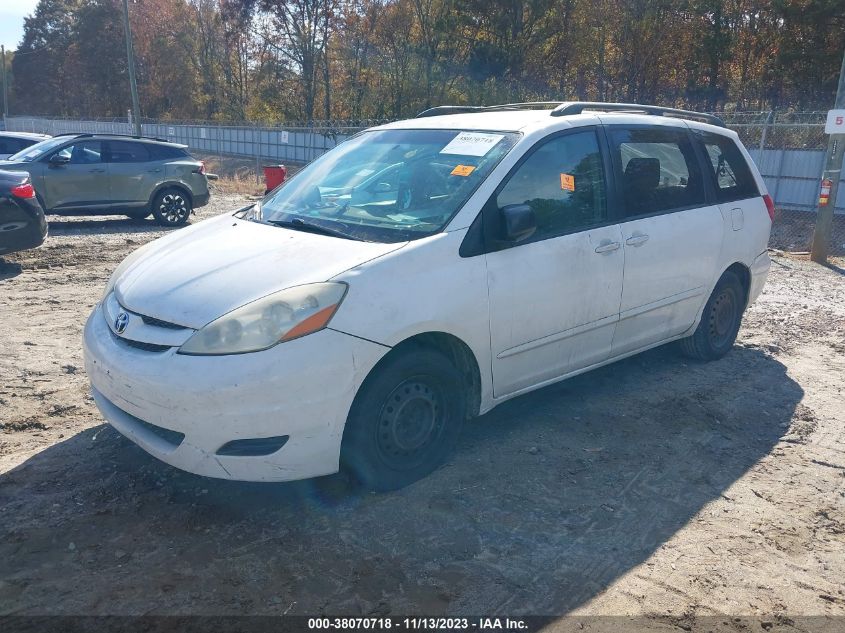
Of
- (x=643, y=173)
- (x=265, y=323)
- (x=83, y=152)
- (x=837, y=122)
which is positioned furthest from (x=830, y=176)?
(x=83, y=152)

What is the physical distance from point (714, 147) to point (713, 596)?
3826mm

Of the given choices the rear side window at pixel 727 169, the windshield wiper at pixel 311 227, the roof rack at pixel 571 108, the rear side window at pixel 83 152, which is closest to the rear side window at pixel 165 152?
the rear side window at pixel 83 152

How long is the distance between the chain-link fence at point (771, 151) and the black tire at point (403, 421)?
40.2ft

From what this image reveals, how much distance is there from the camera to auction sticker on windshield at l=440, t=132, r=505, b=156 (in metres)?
4.26

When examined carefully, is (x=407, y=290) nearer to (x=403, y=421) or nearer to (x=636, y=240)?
(x=403, y=421)

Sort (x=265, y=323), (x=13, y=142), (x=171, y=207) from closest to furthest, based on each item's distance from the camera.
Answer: (x=265, y=323) → (x=171, y=207) → (x=13, y=142)

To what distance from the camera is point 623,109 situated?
5406mm

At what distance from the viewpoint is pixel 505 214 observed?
393 centimetres

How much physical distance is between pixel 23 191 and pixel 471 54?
80.5 feet

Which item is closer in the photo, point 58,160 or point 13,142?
point 58,160

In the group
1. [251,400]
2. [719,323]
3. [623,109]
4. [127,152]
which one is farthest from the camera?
[127,152]

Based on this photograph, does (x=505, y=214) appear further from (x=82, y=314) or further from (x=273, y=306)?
(x=82, y=314)

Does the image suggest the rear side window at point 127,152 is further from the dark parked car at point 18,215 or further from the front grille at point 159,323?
the front grille at point 159,323

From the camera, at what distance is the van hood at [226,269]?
3.39 metres
